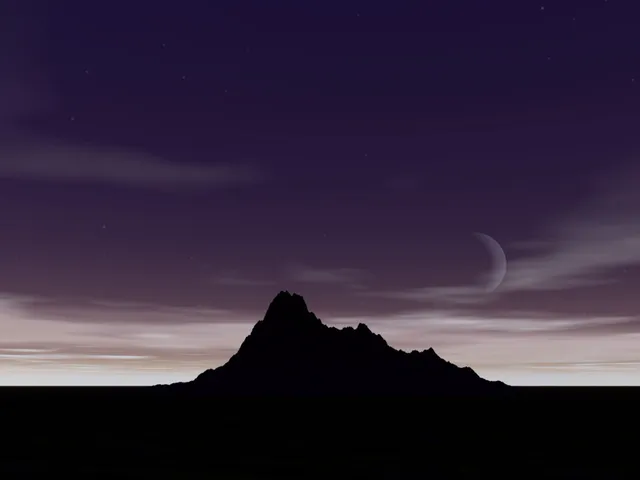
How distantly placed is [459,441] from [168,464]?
4063 cm

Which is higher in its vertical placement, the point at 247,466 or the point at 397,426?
the point at 397,426

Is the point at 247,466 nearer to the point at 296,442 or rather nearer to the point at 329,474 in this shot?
the point at 329,474

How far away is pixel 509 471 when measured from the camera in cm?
6594

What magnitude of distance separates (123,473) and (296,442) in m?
34.6

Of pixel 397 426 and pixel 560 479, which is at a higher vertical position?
pixel 397 426

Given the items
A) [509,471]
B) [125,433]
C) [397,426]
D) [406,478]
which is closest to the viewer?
[406,478]

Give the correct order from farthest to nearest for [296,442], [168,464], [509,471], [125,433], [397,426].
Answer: [397,426], [125,433], [296,442], [168,464], [509,471]

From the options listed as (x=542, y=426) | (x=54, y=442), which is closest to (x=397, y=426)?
(x=542, y=426)

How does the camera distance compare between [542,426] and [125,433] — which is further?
[542,426]

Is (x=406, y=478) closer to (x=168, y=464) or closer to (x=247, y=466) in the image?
(x=247, y=466)

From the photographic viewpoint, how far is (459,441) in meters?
98.4

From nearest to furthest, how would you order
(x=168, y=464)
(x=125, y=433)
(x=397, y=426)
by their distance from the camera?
(x=168, y=464)
(x=125, y=433)
(x=397, y=426)

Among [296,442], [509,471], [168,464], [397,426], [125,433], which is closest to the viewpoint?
[509,471]

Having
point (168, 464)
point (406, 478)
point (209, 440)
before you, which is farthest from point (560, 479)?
point (209, 440)
